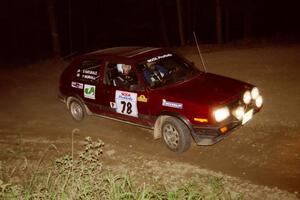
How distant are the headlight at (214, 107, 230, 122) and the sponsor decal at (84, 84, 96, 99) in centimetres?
299

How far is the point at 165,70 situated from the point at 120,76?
924 mm

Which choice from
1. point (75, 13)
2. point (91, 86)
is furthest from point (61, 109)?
point (75, 13)

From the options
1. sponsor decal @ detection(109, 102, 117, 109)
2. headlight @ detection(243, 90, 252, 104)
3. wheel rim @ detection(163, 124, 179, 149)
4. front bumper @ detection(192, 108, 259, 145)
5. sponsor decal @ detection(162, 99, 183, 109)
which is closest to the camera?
front bumper @ detection(192, 108, 259, 145)

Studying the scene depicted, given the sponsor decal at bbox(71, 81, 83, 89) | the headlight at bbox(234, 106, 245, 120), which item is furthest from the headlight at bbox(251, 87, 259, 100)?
the sponsor decal at bbox(71, 81, 83, 89)

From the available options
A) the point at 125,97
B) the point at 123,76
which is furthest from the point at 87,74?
the point at 125,97

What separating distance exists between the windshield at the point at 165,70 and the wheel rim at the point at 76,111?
7.77 feet

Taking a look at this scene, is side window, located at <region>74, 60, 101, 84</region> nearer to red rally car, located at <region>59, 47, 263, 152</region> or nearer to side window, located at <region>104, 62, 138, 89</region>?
red rally car, located at <region>59, 47, 263, 152</region>

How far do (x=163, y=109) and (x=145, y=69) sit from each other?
3.12 ft

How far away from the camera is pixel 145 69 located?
8008mm

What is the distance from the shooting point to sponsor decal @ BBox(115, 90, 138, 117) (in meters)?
8.03

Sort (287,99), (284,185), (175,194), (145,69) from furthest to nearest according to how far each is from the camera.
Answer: (287,99)
(145,69)
(284,185)
(175,194)

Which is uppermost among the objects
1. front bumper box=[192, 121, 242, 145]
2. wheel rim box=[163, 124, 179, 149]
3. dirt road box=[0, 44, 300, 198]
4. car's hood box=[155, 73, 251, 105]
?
car's hood box=[155, 73, 251, 105]

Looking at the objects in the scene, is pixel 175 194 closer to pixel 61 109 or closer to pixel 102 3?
pixel 61 109

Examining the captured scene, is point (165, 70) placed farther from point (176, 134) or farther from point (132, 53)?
point (176, 134)
